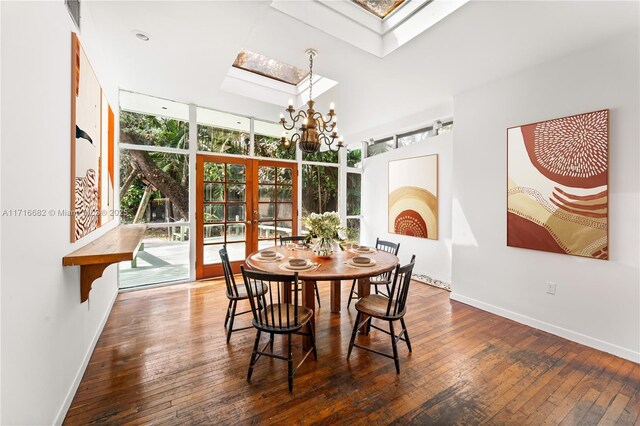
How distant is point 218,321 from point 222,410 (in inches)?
56.1

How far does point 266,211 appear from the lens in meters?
5.30

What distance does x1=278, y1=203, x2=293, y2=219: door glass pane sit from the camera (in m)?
5.45

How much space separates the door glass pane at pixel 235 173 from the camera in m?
4.92

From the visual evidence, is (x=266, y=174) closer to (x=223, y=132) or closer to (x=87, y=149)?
(x=223, y=132)

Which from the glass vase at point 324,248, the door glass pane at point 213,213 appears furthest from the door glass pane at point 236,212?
the glass vase at point 324,248

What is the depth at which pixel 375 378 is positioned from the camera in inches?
86.2

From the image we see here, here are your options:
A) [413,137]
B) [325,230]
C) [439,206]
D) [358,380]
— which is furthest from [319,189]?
[358,380]

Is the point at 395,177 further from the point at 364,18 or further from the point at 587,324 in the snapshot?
the point at 587,324

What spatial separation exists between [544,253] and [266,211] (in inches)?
164

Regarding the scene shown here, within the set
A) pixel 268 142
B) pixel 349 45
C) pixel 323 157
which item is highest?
pixel 349 45

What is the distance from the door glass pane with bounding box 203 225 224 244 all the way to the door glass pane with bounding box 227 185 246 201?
54cm

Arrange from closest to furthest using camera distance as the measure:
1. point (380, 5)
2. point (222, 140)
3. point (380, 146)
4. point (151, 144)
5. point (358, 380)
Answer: point (358, 380)
point (380, 5)
point (151, 144)
point (222, 140)
point (380, 146)

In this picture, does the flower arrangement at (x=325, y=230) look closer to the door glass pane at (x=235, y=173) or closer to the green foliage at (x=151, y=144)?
the door glass pane at (x=235, y=173)

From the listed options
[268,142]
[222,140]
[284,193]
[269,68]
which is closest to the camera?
[269,68]
